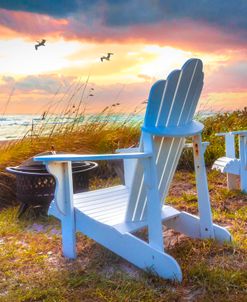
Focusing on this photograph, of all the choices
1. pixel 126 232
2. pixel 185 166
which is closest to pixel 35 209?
pixel 126 232

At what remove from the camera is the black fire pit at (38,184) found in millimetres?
3877

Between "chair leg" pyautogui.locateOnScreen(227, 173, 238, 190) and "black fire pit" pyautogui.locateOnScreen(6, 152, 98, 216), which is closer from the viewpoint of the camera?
"black fire pit" pyautogui.locateOnScreen(6, 152, 98, 216)

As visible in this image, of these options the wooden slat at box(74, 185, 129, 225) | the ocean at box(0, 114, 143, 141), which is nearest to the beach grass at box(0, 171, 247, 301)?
the wooden slat at box(74, 185, 129, 225)

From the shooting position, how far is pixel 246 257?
2.57 m

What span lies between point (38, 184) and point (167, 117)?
1.86m

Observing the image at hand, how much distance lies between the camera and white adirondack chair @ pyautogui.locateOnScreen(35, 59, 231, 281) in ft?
7.67

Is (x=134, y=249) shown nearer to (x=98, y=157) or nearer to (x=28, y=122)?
(x=98, y=157)

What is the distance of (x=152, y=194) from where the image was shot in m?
2.34

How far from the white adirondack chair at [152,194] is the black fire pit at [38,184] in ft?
3.21

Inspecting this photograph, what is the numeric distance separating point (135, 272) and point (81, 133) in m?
4.05

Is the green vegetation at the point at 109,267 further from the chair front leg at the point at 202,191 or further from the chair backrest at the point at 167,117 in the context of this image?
the chair backrest at the point at 167,117

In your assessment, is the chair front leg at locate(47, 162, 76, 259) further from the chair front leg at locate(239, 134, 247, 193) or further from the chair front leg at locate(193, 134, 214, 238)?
the chair front leg at locate(239, 134, 247, 193)

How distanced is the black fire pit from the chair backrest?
1477 mm

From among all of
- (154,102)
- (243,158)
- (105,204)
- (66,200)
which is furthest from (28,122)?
(154,102)
